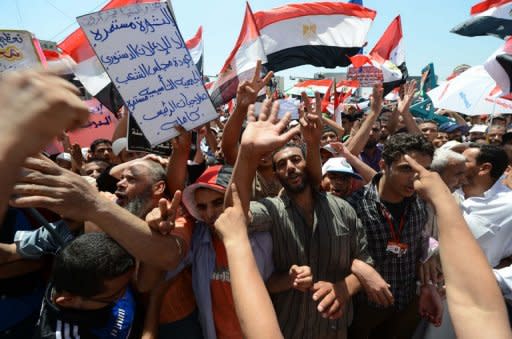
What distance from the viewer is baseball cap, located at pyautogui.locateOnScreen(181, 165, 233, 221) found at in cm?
191

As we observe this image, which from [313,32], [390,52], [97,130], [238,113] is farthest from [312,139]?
[390,52]

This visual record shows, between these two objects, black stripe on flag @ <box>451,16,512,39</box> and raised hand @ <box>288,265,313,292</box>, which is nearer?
raised hand @ <box>288,265,313,292</box>

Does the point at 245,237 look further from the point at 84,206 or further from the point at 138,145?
the point at 138,145

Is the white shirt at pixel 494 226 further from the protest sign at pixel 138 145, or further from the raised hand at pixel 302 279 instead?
the protest sign at pixel 138 145

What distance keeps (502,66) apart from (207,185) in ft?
12.8

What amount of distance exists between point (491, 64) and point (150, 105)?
393 centimetres

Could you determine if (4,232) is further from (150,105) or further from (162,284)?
(150,105)

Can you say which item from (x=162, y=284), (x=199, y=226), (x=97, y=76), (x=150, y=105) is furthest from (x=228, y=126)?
(x=97, y=76)

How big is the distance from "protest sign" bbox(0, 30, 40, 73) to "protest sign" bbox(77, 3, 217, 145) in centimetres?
204

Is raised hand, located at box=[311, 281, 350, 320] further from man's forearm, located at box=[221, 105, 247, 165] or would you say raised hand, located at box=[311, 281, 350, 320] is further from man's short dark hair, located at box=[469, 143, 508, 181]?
man's short dark hair, located at box=[469, 143, 508, 181]

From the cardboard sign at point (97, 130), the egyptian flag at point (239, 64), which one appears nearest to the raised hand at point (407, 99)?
the egyptian flag at point (239, 64)

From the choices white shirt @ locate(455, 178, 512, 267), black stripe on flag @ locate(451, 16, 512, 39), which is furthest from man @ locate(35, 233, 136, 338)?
black stripe on flag @ locate(451, 16, 512, 39)

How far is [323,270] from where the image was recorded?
2.10 meters

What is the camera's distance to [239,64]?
439 cm
